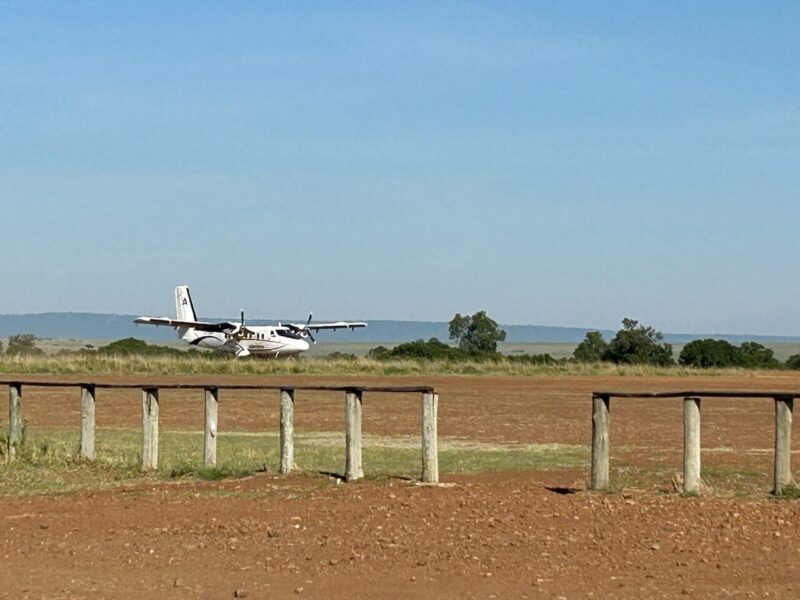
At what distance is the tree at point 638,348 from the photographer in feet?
235

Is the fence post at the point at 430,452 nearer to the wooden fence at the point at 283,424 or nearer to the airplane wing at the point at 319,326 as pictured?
the wooden fence at the point at 283,424

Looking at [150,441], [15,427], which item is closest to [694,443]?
[150,441]

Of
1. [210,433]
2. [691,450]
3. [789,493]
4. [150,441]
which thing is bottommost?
[789,493]

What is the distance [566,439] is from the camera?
958 inches

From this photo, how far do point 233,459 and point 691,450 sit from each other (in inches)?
292

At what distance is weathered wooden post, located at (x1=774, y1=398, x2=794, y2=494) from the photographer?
1429cm

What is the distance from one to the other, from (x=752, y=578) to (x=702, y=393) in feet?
14.9

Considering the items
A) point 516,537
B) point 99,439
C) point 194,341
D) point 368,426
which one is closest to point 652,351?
point 194,341

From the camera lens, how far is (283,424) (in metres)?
16.8

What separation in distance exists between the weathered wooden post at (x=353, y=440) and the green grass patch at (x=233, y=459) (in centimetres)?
31

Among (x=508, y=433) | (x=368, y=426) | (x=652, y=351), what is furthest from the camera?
(x=652, y=351)

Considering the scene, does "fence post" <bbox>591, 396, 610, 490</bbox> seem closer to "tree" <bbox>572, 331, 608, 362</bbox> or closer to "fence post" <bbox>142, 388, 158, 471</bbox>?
"fence post" <bbox>142, 388, 158, 471</bbox>

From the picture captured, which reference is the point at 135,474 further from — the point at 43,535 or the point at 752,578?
the point at 752,578

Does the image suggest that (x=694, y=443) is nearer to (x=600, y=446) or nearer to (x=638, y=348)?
(x=600, y=446)
